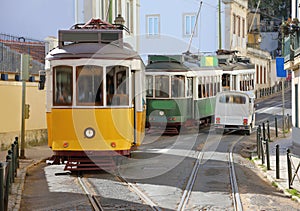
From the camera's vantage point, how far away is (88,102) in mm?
15945

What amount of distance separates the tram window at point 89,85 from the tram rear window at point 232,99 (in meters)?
13.4

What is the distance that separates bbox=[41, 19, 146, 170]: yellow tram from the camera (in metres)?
15.9

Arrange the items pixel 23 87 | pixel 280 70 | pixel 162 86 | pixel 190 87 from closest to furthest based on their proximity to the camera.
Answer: pixel 23 87
pixel 280 70
pixel 162 86
pixel 190 87

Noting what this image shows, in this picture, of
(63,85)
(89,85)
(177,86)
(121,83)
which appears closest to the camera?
(89,85)

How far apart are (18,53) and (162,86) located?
6.47 m

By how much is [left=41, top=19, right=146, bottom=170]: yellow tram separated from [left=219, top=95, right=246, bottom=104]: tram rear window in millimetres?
12714

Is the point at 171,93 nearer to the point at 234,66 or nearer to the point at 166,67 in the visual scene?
the point at 166,67

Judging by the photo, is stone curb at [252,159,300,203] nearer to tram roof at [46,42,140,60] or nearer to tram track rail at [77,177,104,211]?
tram track rail at [77,177,104,211]

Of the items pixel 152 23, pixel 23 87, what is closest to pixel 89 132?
pixel 23 87

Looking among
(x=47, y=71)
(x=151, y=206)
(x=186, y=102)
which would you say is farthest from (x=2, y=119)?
(x=151, y=206)

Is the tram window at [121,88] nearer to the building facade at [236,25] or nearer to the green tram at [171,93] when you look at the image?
the green tram at [171,93]

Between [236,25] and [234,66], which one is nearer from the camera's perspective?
[234,66]

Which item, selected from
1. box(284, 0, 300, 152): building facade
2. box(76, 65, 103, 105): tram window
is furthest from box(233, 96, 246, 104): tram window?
box(76, 65, 103, 105): tram window

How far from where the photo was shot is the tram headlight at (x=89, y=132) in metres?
16.0
